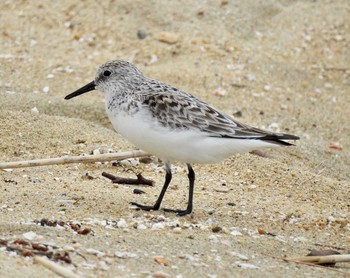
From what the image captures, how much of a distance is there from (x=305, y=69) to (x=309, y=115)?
0.94m

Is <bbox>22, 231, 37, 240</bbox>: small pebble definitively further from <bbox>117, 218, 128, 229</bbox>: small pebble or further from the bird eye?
the bird eye

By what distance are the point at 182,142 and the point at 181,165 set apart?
1.53m

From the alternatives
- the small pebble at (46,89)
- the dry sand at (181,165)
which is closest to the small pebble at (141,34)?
the dry sand at (181,165)

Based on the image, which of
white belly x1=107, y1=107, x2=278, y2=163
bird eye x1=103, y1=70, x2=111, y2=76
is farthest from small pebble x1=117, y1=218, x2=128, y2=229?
bird eye x1=103, y1=70, x2=111, y2=76

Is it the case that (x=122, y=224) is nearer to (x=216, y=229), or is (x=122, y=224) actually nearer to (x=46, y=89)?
(x=216, y=229)

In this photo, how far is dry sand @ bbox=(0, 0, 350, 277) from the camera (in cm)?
480

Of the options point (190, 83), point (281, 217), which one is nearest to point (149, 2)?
point (190, 83)

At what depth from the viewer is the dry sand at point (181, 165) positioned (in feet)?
15.8

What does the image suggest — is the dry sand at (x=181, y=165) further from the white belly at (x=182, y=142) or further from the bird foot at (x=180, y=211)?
the white belly at (x=182, y=142)

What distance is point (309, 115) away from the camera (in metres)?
8.65

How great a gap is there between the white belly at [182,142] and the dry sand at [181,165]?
0.49 m

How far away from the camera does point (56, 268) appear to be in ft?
13.4

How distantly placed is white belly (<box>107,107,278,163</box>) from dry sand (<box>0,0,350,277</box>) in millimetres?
486

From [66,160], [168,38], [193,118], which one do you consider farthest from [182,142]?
[168,38]
